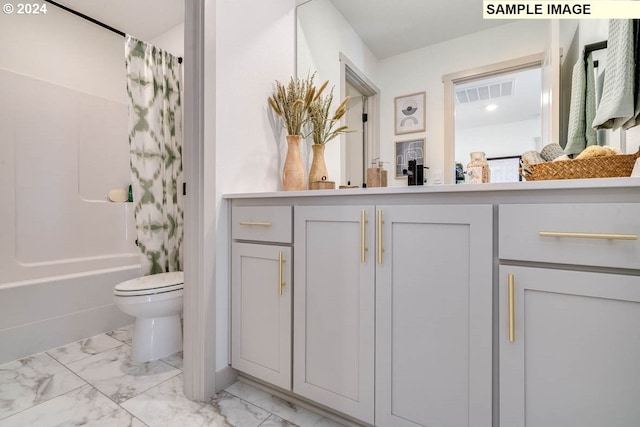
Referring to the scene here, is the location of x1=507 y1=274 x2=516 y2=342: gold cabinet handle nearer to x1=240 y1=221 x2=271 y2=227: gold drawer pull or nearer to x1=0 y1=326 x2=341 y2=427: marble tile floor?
x1=0 y1=326 x2=341 y2=427: marble tile floor

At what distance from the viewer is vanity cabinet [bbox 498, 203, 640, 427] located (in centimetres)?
73

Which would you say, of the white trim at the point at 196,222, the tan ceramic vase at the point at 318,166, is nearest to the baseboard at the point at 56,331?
the white trim at the point at 196,222

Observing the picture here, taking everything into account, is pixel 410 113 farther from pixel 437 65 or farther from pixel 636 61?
pixel 636 61

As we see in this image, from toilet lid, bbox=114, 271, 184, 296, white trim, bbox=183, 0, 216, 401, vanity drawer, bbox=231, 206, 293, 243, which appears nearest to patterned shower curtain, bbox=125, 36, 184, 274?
toilet lid, bbox=114, 271, 184, 296

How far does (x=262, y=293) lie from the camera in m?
1.35

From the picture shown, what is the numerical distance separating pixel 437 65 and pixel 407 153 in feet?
1.57

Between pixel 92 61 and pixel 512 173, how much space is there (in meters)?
3.27

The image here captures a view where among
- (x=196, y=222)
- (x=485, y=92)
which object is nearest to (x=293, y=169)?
(x=196, y=222)

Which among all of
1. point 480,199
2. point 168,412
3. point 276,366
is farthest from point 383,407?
point 168,412

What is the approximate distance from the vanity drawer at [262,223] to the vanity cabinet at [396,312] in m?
0.06

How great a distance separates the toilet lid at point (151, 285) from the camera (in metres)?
1.67

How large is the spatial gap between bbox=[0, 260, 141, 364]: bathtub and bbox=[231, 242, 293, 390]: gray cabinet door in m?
1.33

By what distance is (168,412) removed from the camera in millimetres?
1275

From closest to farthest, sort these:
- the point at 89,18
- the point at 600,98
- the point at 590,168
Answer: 1. the point at 590,168
2. the point at 600,98
3. the point at 89,18
